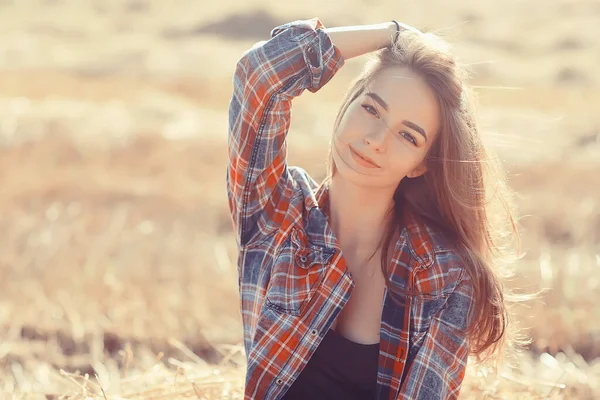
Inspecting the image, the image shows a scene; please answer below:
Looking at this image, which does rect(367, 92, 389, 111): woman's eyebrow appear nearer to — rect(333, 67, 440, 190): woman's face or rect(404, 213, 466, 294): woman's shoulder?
rect(333, 67, 440, 190): woman's face

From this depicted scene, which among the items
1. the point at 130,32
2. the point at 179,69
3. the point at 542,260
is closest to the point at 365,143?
the point at 542,260

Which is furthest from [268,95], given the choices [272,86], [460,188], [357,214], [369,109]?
[460,188]

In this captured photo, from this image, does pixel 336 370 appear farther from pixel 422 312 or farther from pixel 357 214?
pixel 357 214

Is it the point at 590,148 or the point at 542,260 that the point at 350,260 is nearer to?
the point at 542,260

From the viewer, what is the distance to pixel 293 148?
8.13 m

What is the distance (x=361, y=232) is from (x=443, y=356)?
0.45m

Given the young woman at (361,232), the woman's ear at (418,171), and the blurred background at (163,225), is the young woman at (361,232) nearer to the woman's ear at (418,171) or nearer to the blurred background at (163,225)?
the woman's ear at (418,171)

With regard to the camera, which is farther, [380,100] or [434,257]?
[434,257]

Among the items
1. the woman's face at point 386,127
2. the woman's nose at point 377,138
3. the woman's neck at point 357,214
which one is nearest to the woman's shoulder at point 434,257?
the woman's neck at point 357,214

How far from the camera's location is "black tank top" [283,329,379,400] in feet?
8.30

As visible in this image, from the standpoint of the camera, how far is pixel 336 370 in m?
2.55

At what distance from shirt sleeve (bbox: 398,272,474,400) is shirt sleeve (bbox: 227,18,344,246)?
631 millimetres

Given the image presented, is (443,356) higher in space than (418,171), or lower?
lower

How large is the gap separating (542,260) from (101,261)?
9.26ft
